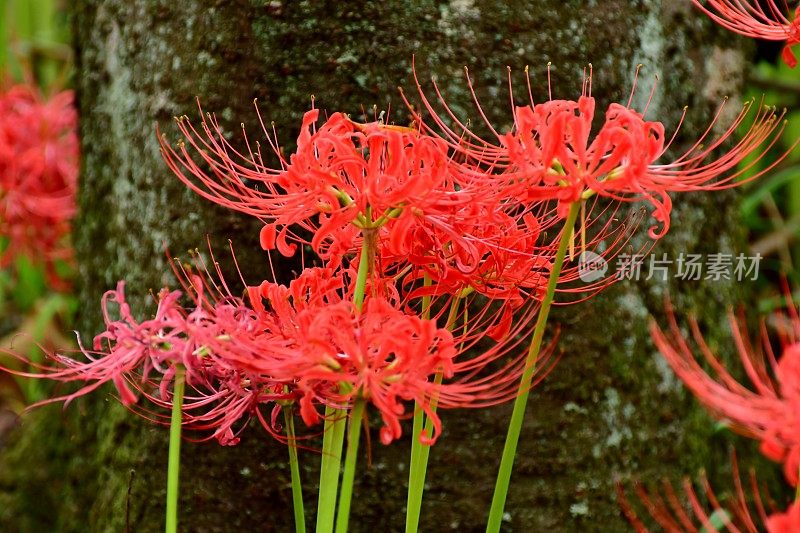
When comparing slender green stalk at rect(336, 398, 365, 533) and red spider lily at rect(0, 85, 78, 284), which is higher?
slender green stalk at rect(336, 398, 365, 533)

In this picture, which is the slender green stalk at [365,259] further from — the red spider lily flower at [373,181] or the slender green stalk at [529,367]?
the slender green stalk at [529,367]

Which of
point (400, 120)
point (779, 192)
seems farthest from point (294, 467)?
point (779, 192)

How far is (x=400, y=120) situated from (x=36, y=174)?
1.14 m

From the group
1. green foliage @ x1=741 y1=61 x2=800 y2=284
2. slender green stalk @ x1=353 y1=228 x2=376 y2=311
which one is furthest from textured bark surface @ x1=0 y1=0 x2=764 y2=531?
green foliage @ x1=741 y1=61 x2=800 y2=284

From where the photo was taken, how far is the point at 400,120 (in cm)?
127

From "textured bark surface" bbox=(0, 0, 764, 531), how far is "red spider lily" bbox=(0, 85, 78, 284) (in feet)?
2.21

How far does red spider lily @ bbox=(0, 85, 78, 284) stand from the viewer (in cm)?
207

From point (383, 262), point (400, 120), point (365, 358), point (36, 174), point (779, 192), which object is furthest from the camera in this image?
point (779, 192)

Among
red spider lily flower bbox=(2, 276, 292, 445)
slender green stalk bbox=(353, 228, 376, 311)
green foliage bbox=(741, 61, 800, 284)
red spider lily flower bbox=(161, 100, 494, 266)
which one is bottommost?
green foliage bbox=(741, 61, 800, 284)

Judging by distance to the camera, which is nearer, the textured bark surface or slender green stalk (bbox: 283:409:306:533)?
slender green stalk (bbox: 283:409:306:533)

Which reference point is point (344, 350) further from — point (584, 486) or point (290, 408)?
point (584, 486)

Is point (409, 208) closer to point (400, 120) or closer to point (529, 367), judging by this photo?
point (529, 367)

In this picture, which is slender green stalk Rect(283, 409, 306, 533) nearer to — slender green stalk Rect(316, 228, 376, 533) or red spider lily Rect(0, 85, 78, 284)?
slender green stalk Rect(316, 228, 376, 533)

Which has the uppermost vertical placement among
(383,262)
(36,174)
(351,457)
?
(383,262)
